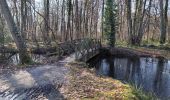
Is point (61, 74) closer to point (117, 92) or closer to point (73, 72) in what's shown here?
point (73, 72)

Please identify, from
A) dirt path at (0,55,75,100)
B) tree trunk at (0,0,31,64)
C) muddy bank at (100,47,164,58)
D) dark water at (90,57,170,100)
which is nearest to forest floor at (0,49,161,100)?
dirt path at (0,55,75,100)

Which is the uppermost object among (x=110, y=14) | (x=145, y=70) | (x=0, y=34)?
(x=110, y=14)

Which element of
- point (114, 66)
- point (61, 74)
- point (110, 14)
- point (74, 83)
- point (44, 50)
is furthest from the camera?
point (110, 14)

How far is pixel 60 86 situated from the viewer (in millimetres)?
9477

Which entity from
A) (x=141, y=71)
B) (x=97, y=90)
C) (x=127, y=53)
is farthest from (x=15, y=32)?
(x=127, y=53)

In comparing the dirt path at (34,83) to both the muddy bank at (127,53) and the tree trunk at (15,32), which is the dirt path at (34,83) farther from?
the muddy bank at (127,53)

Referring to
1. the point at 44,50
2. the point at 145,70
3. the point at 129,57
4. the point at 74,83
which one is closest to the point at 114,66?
the point at 145,70

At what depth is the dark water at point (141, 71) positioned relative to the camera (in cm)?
1272

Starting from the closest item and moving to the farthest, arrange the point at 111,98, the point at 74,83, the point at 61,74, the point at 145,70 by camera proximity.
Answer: the point at 111,98 < the point at 74,83 < the point at 61,74 < the point at 145,70

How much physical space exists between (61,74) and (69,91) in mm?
2548

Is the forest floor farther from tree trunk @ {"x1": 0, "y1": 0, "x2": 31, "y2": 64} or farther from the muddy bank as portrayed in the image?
the muddy bank

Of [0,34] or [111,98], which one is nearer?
[111,98]

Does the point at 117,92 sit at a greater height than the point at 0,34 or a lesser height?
lesser

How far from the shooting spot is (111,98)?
8242 millimetres
